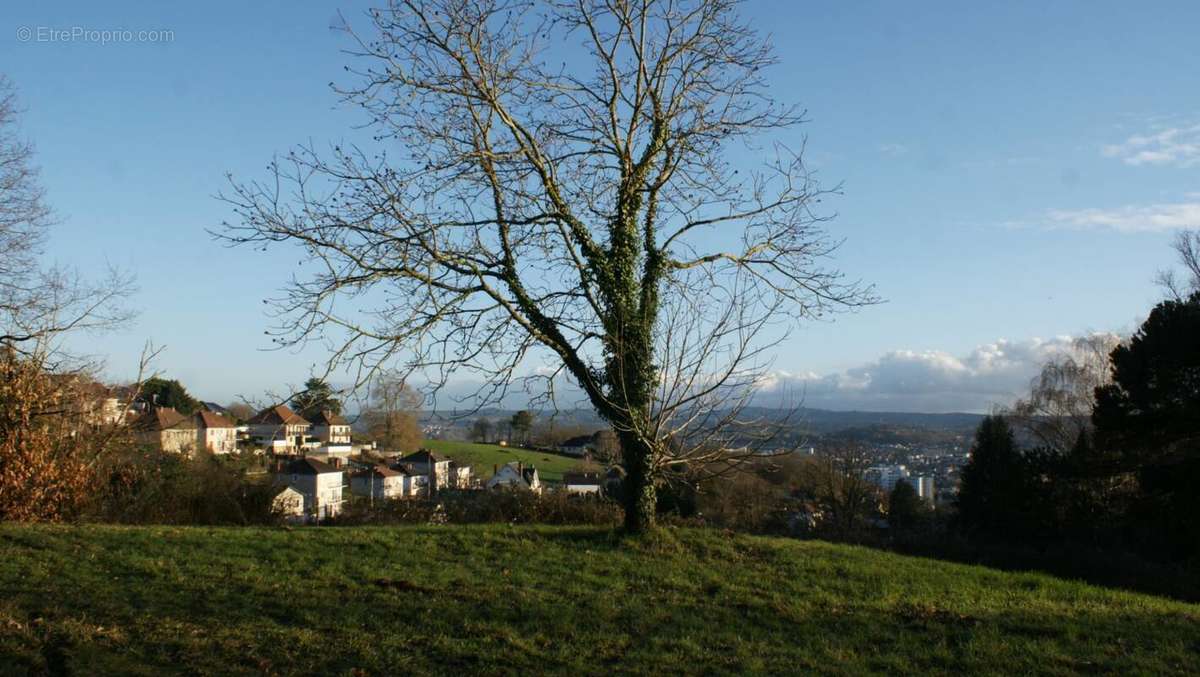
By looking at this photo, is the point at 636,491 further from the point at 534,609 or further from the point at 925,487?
the point at 925,487

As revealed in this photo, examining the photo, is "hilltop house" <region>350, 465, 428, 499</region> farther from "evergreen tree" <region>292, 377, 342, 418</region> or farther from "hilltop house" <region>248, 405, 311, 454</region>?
"evergreen tree" <region>292, 377, 342, 418</region>

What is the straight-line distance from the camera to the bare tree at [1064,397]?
3747cm

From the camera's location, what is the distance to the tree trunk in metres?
11.5

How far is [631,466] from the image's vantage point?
1159 cm

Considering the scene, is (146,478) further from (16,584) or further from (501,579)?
(501,579)

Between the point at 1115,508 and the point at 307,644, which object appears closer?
the point at 307,644

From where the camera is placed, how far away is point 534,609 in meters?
7.53

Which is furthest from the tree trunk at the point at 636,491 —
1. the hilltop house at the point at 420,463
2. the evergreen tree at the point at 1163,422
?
the hilltop house at the point at 420,463

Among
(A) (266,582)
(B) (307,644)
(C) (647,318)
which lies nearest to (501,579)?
(A) (266,582)

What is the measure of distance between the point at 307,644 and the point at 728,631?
11.0 feet

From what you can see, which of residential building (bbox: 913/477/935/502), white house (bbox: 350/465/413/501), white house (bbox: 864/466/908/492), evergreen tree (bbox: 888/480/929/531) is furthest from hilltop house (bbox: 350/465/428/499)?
residential building (bbox: 913/477/935/502)

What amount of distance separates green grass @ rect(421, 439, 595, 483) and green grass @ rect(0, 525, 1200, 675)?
12.3 m

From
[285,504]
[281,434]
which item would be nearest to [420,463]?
[281,434]

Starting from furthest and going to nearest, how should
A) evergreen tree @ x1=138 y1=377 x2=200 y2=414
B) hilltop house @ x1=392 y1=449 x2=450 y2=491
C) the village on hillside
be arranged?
evergreen tree @ x1=138 y1=377 x2=200 y2=414 < hilltop house @ x1=392 y1=449 x2=450 y2=491 < the village on hillside
